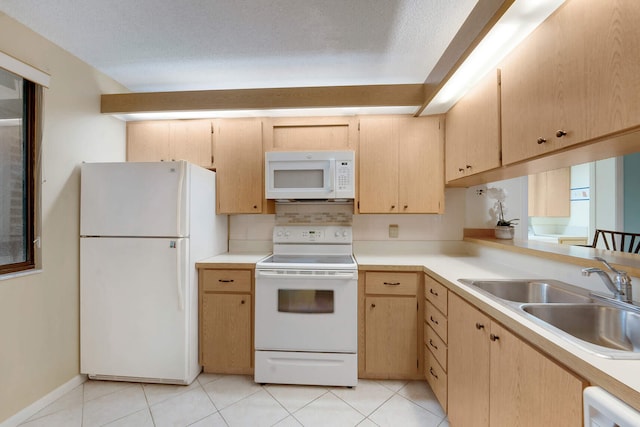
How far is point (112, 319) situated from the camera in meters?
1.97

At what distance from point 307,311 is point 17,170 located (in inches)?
81.1

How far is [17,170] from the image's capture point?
169cm

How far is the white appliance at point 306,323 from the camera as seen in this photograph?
1.93m

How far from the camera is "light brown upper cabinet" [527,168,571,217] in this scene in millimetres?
2375

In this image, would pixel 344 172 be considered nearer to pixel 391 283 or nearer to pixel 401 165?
pixel 401 165

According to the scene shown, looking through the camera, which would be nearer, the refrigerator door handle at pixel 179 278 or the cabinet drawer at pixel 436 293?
the cabinet drawer at pixel 436 293

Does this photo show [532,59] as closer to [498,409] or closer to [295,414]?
[498,409]

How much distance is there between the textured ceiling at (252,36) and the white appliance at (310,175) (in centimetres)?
67

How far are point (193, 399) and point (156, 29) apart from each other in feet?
7.96

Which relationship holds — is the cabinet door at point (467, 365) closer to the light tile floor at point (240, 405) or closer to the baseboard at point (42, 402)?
the light tile floor at point (240, 405)

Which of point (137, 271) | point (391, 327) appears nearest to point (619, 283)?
point (391, 327)

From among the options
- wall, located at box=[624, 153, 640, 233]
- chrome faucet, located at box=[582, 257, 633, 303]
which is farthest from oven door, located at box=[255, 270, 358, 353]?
wall, located at box=[624, 153, 640, 233]

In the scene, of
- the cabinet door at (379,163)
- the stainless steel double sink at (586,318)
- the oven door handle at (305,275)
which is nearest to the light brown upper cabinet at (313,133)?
the cabinet door at (379,163)

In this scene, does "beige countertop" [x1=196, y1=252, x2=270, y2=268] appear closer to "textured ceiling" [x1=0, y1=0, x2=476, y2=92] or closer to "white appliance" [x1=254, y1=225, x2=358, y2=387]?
"white appliance" [x1=254, y1=225, x2=358, y2=387]
